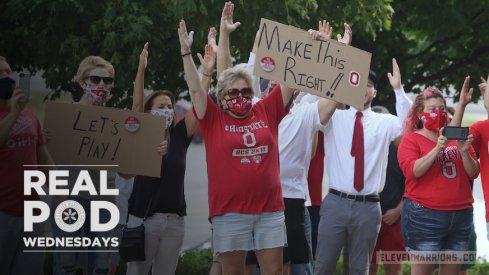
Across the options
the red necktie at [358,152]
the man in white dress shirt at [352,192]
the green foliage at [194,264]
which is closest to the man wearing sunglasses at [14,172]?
the man in white dress shirt at [352,192]

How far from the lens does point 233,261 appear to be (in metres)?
6.81

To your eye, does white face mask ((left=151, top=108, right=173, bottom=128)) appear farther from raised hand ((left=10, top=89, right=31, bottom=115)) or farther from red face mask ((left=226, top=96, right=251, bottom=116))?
raised hand ((left=10, top=89, right=31, bottom=115))

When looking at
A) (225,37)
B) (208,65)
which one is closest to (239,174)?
(208,65)

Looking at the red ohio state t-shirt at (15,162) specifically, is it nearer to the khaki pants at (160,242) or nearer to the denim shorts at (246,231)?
the khaki pants at (160,242)

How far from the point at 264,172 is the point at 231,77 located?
2.30ft

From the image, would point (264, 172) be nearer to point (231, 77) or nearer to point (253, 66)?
point (231, 77)

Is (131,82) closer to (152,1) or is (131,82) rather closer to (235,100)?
(152,1)

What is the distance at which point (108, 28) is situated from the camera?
984 centimetres

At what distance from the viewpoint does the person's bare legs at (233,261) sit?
679cm

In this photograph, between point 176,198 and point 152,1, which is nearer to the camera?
point 176,198

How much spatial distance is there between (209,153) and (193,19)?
10.4 feet

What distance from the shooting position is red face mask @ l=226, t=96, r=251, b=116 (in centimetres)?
677

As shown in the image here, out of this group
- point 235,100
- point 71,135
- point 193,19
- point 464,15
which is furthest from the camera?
point 464,15

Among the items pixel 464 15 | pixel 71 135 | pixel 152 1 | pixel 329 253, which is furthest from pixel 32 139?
pixel 464 15
